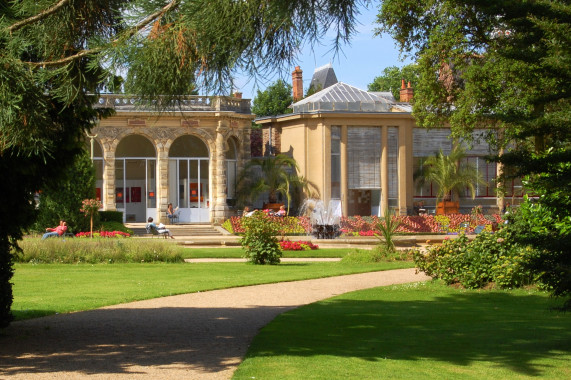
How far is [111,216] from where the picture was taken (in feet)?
110

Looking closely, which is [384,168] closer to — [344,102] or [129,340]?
[344,102]

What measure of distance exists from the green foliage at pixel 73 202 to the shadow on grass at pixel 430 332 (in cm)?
1909

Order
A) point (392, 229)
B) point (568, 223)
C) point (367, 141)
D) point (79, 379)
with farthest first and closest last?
point (367, 141)
point (392, 229)
point (568, 223)
point (79, 379)

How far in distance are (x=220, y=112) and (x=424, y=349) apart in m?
29.3

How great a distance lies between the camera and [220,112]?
121ft

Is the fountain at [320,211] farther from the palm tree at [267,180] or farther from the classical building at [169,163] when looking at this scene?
the classical building at [169,163]

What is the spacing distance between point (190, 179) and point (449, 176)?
1338cm

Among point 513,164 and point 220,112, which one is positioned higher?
point 220,112

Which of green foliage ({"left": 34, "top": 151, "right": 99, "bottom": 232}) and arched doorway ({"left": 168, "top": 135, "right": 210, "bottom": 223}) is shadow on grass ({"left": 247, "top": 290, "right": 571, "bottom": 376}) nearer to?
green foliage ({"left": 34, "top": 151, "right": 99, "bottom": 232})

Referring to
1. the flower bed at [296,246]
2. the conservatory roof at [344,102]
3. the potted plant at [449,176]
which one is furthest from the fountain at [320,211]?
the flower bed at [296,246]

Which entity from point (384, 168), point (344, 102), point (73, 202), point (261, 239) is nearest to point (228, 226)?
point (73, 202)

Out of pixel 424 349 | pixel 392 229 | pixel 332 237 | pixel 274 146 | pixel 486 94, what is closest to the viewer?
pixel 424 349

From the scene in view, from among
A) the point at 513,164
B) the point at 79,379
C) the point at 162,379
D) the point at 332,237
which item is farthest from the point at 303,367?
the point at 332,237

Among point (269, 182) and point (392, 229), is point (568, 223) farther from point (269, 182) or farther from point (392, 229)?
point (269, 182)
